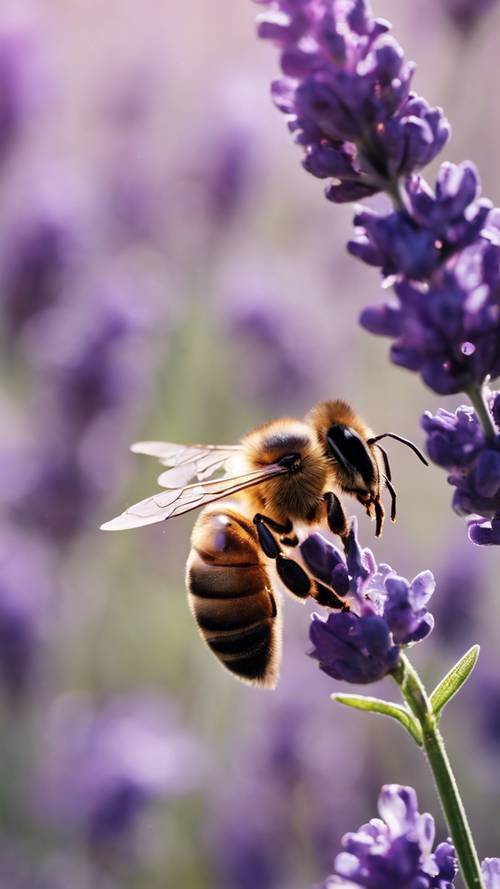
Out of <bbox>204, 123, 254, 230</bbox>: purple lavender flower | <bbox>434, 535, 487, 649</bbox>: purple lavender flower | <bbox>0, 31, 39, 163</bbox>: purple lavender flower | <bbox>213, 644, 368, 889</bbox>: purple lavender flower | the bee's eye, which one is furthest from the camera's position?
<bbox>204, 123, 254, 230</bbox>: purple lavender flower

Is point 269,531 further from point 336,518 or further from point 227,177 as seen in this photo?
point 227,177

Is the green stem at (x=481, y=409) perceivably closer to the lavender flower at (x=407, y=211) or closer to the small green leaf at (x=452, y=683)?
the lavender flower at (x=407, y=211)

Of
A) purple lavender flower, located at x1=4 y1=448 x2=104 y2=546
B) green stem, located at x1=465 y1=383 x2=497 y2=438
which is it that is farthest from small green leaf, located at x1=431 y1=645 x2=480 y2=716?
purple lavender flower, located at x1=4 y1=448 x2=104 y2=546

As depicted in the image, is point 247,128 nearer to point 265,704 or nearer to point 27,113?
point 27,113

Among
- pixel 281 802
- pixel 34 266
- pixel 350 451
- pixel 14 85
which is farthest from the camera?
pixel 14 85

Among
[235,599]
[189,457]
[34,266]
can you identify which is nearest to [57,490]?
[34,266]

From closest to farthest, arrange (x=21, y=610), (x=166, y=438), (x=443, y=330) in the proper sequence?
(x=443, y=330)
(x=21, y=610)
(x=166, y=438)

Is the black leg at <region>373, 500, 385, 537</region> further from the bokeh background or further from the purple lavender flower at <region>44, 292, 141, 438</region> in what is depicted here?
the purple lavender flower at <region>44, 292, 141, 438</region>
